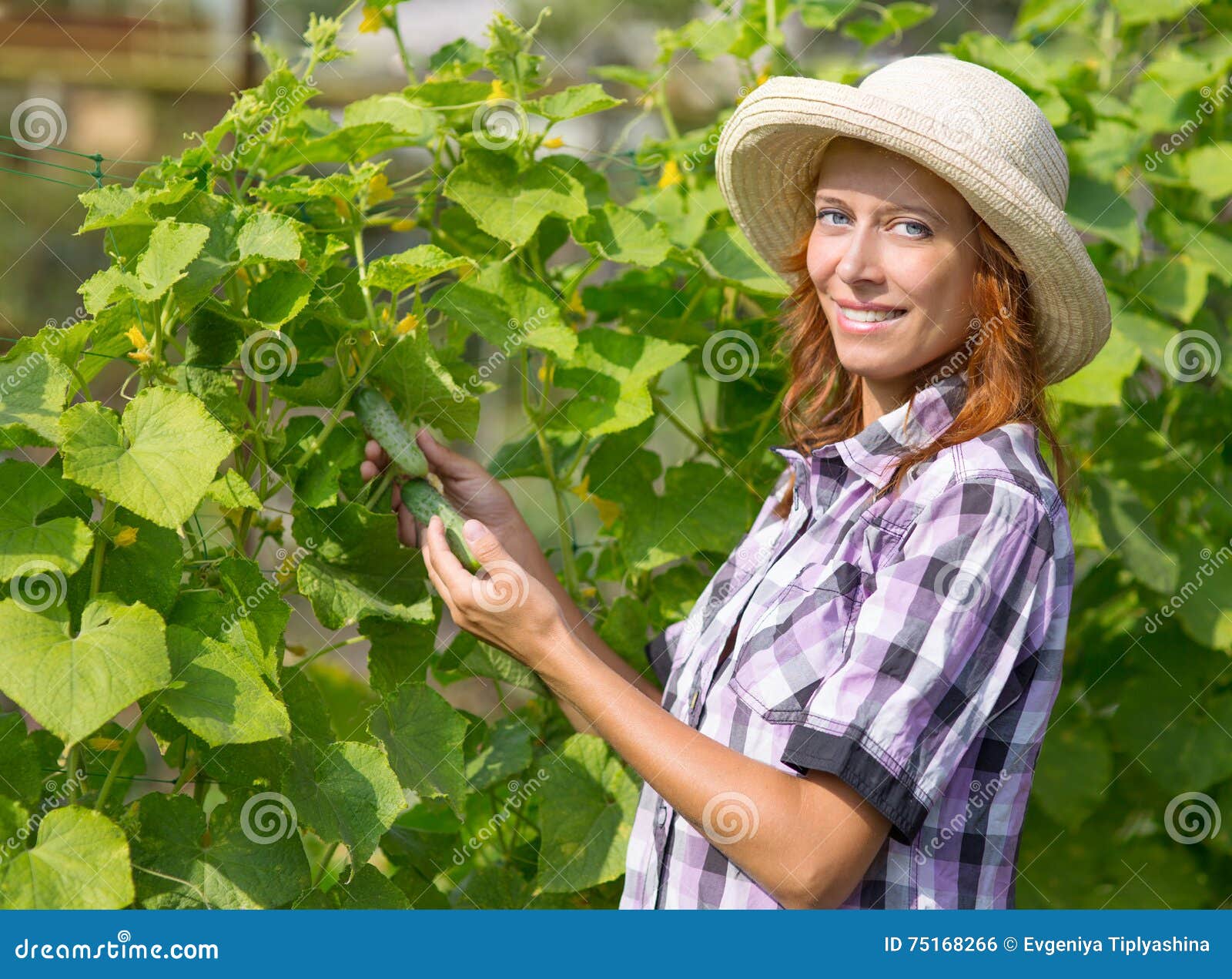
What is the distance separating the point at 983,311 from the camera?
4.73ft

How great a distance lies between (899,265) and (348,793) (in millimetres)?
869

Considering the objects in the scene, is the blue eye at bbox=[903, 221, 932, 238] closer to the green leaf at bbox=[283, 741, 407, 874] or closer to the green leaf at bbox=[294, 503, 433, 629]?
the green leaf at bbox=[294, 503, 433, 629]

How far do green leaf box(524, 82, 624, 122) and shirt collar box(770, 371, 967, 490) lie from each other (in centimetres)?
61

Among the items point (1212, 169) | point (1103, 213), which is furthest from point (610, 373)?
point (1212, 169)

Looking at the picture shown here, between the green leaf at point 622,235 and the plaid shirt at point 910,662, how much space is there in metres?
0.48

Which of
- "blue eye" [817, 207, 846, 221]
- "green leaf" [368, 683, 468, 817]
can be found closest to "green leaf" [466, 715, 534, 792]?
"green leaf" [368, 683, 468, 817]

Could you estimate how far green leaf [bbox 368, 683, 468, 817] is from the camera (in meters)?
1.51
